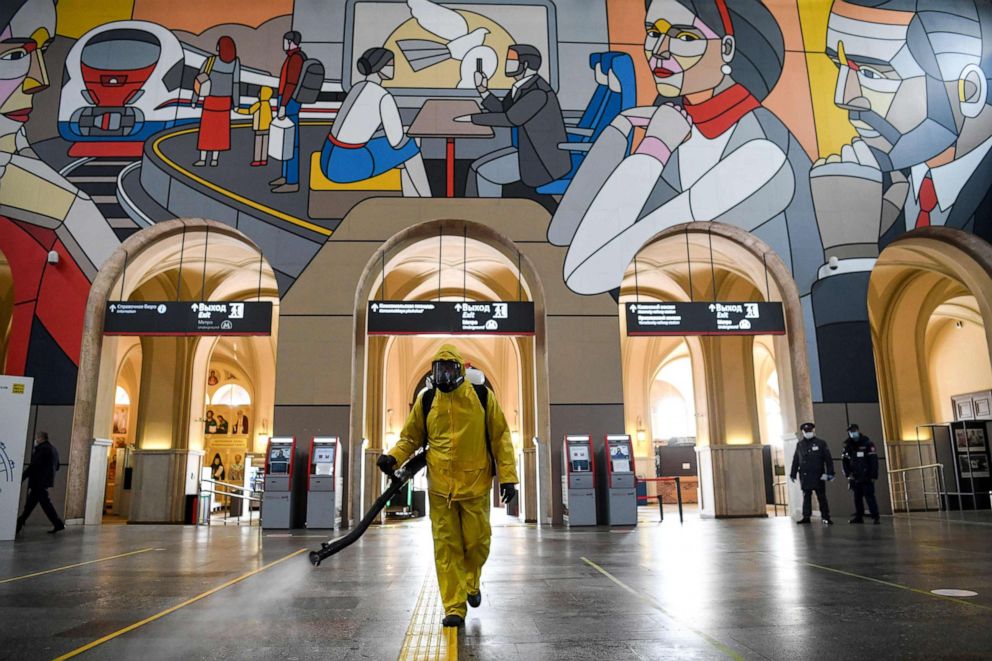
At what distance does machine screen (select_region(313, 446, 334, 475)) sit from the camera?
38.0 ft

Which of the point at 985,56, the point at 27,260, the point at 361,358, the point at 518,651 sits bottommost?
the point at 518,651

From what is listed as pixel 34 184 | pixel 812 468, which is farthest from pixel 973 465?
pixel 34 184

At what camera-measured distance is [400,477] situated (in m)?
4.26

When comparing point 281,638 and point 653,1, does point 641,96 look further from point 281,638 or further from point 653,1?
point 281,638

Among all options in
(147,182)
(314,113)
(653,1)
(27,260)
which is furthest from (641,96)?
(27,260)

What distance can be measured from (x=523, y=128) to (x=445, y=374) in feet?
32.2

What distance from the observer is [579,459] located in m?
11.8

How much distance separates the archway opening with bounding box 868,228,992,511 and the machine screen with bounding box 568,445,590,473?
8.14m

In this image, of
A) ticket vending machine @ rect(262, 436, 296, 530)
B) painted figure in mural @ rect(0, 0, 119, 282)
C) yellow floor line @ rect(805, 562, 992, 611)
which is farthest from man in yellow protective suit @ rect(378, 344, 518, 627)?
painted figure in mural @ rect(0, 0, 119, 282)

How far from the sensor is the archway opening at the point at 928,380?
655 inches

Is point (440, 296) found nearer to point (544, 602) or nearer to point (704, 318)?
point (704, 318)

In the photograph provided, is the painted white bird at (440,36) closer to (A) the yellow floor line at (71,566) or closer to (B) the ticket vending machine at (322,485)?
(B) the ticket vending machine at (322,485)

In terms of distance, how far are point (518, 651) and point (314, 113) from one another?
11.8 m

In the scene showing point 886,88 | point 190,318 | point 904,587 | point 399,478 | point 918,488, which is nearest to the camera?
point 399,478
